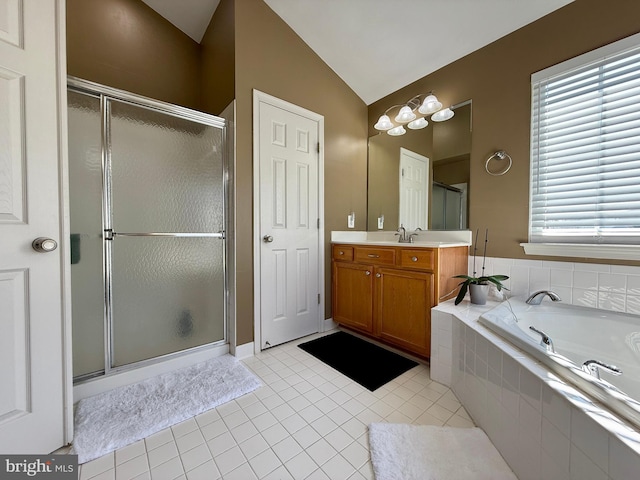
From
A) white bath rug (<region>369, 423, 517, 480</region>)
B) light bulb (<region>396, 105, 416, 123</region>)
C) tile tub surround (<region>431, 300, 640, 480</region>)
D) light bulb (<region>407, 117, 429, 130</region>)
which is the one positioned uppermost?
light bulb (<region>396, 105, 416, 123</region>)

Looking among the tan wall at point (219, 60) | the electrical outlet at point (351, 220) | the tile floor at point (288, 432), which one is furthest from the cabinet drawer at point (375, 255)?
the tan wall at point (219, 60)

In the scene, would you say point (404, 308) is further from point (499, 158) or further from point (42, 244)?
point (42, 244)

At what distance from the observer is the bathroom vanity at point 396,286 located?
187 cm

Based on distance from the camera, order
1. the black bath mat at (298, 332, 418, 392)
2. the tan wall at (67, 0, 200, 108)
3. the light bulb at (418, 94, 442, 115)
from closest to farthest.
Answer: the black bath mat at (298, 332, 418, 392), the tan wall at (67, 0, 200, 108), the light bulb at (418, 94, 442, 115)

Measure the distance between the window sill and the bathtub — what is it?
12.6 inches

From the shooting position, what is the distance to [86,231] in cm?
153

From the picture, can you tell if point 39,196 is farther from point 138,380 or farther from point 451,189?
point 451,189

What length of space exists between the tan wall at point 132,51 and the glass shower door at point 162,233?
2.99 ft

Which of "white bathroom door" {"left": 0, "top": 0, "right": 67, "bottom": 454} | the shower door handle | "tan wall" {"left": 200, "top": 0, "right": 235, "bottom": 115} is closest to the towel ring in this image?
"tan wall" {"left": 200, "top": 0, "right": 235, "bottom": 115}

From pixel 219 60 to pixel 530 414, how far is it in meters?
3.00

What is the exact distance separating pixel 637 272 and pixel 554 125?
3.37ft

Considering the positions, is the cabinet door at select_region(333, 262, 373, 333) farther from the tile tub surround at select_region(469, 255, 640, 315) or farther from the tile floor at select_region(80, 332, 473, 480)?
the tile tub surround at select_region(469, 255, 640, 315)

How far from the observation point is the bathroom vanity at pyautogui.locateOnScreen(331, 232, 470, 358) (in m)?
1.87

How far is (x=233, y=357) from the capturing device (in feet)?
6.66
